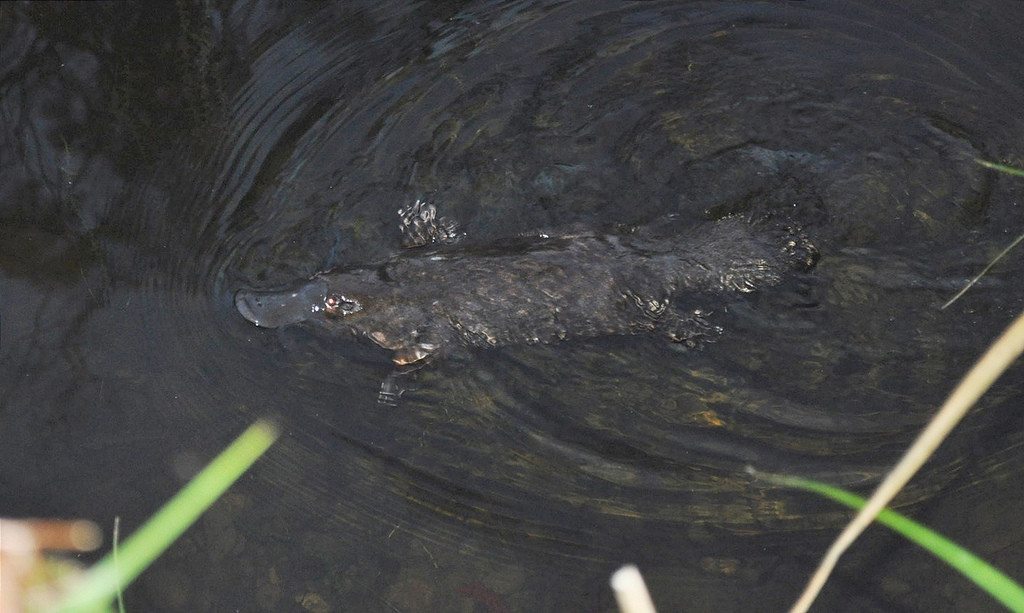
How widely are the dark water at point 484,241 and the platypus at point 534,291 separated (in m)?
0.12

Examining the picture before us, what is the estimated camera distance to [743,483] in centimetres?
392

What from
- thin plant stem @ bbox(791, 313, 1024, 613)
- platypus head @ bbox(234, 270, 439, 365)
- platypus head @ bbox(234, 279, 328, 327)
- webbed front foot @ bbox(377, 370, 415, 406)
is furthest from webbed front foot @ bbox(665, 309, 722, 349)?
thin plant stem @ bbox(791, 313, 1024, 613)

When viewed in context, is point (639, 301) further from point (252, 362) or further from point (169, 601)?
point (169, 601)

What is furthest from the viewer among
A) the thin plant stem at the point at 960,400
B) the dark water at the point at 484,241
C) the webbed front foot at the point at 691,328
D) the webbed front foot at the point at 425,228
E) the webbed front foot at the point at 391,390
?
the webbed front foot at the point at 425,228

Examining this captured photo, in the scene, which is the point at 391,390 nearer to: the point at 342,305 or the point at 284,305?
the point at 342,305

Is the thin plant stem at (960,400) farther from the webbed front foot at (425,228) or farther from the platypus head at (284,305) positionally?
the webbed front foot at (425,228)

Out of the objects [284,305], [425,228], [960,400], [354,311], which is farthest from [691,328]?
[960,400]

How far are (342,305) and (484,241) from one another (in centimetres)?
79

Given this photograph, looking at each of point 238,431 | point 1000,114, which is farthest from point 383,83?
point 1000,114

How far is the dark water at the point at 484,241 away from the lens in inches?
147

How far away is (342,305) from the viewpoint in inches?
173

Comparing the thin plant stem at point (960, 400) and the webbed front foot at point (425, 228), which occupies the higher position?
the thin plant stem at point (960, 400)

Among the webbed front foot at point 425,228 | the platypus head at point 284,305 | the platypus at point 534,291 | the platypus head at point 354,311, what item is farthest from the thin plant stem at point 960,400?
the webbed front foot at point 425,228

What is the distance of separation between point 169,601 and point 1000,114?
468 cm
